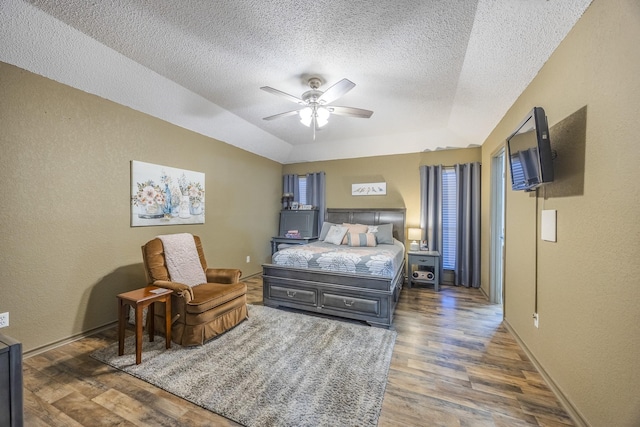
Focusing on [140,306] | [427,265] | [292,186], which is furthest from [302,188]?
[140,306]

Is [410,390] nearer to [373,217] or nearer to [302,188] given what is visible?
[373,217]

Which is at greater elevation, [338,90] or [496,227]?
[338,90]

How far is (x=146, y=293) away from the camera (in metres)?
2.32

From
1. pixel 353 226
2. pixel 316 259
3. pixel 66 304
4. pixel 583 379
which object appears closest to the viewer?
pixel 583 379

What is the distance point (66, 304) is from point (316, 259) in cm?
265

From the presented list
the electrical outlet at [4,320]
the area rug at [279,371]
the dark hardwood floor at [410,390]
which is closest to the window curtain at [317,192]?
the area rug at [279,371]

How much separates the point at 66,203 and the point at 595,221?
14.1 ft

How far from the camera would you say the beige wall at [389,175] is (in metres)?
4.76

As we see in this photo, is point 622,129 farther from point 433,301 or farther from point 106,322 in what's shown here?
point 106,322

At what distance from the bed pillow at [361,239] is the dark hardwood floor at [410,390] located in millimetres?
1664

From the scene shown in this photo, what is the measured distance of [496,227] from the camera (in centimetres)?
371

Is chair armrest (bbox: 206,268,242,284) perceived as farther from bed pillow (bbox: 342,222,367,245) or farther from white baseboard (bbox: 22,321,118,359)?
bed pillow (bbox: 342,222,367,245)

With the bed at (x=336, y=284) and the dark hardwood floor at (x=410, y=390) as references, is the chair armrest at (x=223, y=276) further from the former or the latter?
the dark hardwood floor at (x=410, y=390)

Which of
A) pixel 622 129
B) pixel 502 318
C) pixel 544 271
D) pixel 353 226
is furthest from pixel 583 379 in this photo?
pixel 353 226
